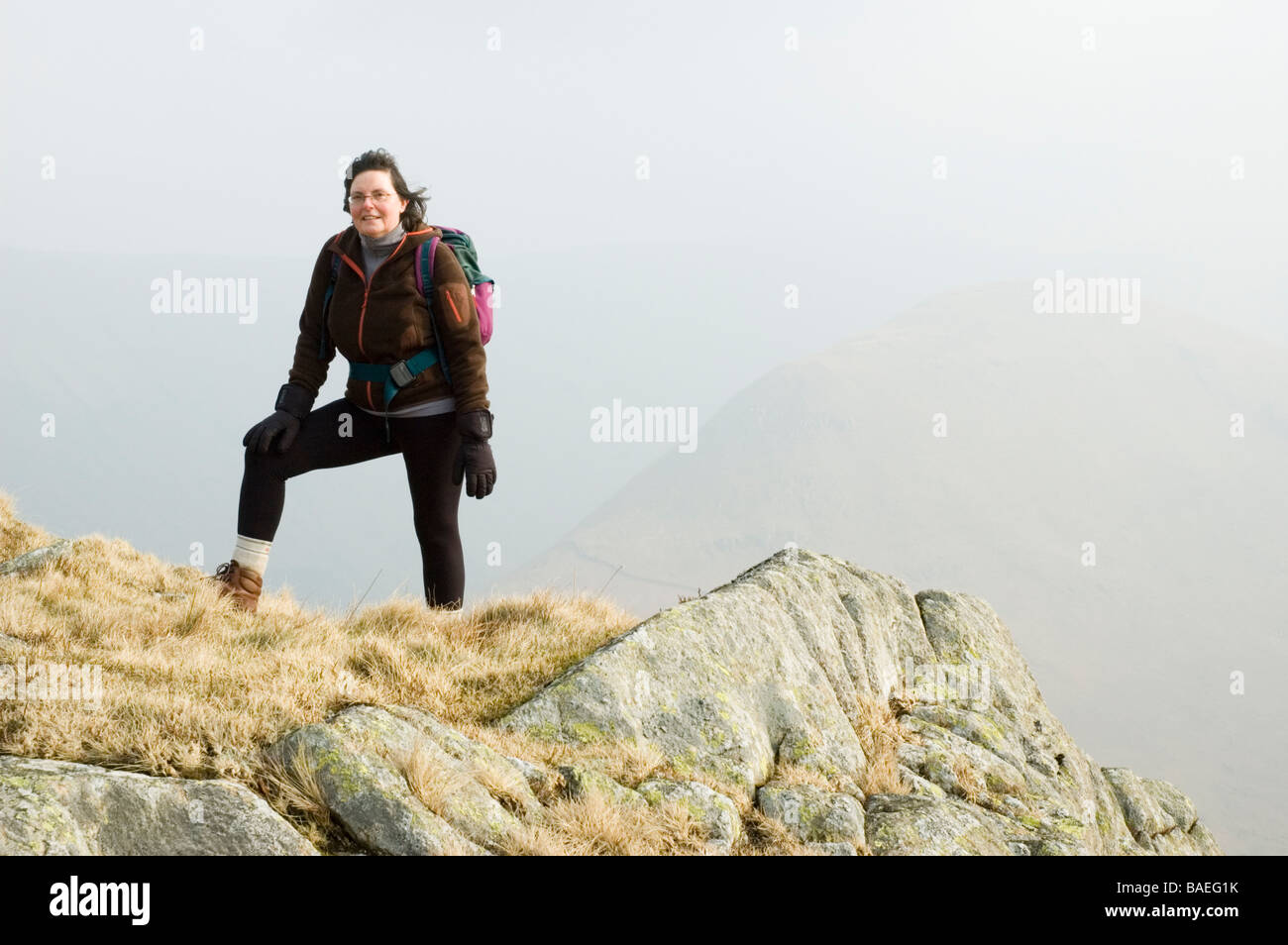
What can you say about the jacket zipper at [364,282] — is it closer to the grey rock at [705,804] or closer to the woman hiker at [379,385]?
the woman hiker at [379,385]

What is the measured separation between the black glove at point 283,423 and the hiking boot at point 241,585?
93cm

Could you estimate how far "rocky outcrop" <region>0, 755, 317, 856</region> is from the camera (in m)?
4.06

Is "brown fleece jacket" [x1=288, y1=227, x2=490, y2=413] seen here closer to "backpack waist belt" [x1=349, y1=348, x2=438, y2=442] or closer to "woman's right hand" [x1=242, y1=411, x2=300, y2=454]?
"backpack waist belt" [x1=349, y1=348, x2=438, y2=442]

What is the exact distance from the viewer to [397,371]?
7.70 meters

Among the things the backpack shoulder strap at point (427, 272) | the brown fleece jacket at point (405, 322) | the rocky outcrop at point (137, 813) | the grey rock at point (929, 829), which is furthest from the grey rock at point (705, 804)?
the backpack shoulder strap at point (427, 272)

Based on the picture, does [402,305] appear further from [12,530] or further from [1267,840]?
[1267,840]

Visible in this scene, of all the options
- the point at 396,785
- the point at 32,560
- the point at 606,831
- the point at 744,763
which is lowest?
the point at 744,763

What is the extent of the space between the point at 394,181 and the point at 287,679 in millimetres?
3885

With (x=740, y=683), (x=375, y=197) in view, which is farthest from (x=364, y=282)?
(x=740, y=683)

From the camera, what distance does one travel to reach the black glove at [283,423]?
25.3 feet

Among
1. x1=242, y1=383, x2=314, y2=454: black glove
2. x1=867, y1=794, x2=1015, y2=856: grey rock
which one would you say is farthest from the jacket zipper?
x1=867, y1=794, x2=1015, y2=856: grey rock

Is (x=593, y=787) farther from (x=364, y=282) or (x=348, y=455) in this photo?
(x=364, y=282)
